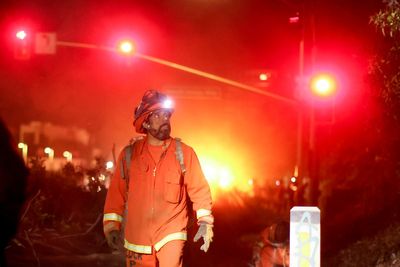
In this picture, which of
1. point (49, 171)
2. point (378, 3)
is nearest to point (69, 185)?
point (49, 171)

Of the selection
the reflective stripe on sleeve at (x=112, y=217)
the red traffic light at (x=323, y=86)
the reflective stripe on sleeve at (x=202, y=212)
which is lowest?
the reflective stripe on sleeve at (x=112, y=217)

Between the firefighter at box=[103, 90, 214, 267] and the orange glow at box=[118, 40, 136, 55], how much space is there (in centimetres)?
1337

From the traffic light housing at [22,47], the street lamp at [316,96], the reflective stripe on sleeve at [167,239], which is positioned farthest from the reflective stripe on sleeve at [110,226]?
the traffic light housing at [22,47]

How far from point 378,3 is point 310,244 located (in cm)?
831

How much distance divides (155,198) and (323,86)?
9224mm

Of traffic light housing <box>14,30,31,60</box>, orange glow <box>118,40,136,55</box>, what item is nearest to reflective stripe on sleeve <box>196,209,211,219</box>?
traffic light housing <box>14,30,31,60</box>

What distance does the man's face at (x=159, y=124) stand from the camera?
5.80 metres

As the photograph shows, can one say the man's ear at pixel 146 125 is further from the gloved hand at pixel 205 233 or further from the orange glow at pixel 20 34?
the orange glow at pixel 20 34

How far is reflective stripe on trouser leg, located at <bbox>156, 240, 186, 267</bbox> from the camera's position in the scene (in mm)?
5676

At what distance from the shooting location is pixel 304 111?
14672 mm

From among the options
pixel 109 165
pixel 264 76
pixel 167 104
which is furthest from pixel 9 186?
pixel 264 76

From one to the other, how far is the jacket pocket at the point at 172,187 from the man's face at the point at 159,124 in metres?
0.31

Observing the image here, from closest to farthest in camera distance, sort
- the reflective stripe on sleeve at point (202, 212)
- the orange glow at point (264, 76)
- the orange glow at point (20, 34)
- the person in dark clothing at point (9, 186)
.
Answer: the person in dark clothing at point (9, 186), the reflective stripe on sleeve at point (202, 212), the orange glow at point (20, 34), the orange glow at point (264, 76)

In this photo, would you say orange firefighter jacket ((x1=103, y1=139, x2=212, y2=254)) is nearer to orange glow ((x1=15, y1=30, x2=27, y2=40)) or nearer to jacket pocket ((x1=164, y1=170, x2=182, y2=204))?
jacket pocket ((x1=164, y1=170, x2=182, y2=204))
